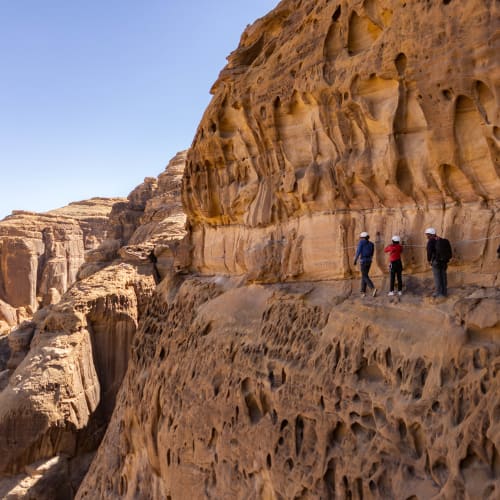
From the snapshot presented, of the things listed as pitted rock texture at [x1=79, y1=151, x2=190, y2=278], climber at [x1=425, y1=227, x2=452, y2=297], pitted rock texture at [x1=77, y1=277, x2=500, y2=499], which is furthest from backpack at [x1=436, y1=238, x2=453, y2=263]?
pitted rock texture at [x1=79, y1=151, x2=190, y2=278]

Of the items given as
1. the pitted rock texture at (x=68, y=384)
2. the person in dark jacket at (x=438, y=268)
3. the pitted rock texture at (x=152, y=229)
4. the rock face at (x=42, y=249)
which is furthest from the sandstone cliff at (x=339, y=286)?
the rock face at (x=42, y=249)

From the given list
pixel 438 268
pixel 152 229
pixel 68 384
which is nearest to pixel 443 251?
pixel 438 268

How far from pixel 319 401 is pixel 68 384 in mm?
11781

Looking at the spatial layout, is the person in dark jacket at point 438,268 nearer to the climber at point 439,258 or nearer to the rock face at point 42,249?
the climber at point 439,258

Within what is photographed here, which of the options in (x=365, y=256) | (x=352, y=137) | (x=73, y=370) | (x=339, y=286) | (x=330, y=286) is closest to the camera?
(x=365, y=256)

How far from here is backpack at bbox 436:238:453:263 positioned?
5.29 metres

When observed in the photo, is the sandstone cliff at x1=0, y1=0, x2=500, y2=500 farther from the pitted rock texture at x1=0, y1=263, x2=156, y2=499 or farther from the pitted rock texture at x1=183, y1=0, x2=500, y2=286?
the pitted rock texture at x1=0, y1=263, x2=156, y2=499

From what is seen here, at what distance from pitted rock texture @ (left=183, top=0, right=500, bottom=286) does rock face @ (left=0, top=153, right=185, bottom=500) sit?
4.12m

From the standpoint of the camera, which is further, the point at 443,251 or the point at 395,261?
the point at 395,261

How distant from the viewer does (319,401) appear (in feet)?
19.7

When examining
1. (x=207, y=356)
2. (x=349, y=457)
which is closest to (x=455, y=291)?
(x=349, y=457)

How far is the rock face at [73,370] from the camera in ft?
46.7

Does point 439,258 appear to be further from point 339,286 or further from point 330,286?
point 330,286

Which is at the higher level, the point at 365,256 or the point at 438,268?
the point at 365,256
